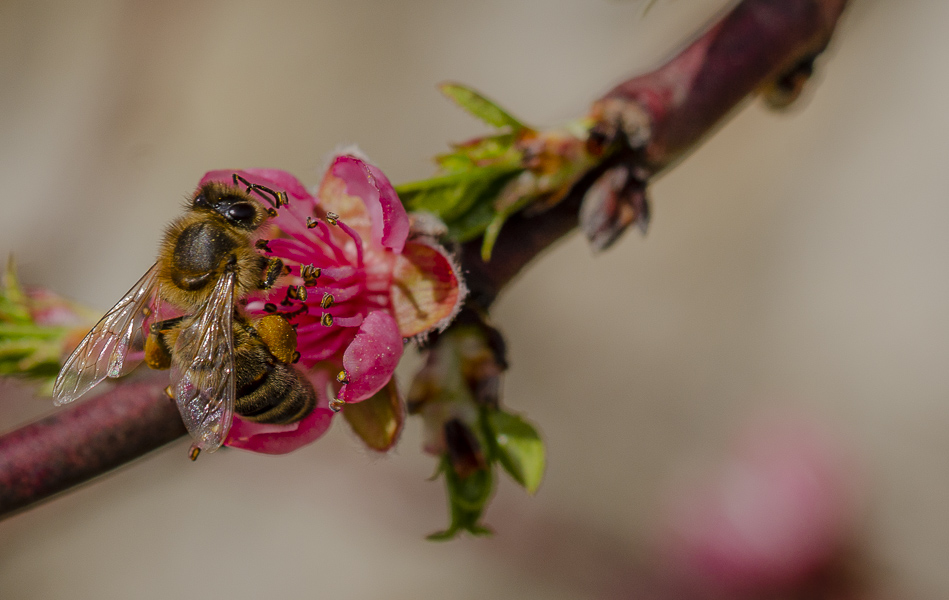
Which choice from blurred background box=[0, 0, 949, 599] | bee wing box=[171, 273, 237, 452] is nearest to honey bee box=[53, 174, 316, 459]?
bee wing box=[171, 273, 237, 452]

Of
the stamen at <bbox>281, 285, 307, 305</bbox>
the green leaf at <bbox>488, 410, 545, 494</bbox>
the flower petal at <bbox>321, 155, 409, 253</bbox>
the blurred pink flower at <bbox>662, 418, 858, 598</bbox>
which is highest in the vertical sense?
the flower petal at <bbox>321, 155, 409, 253</bbox>

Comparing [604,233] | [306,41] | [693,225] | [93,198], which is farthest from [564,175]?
[93,198]

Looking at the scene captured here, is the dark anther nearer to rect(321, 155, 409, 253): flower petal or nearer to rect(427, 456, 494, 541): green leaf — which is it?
rect(321, 155, 409, 253): flower petal

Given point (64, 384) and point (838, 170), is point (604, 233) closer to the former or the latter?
point (64, 384)

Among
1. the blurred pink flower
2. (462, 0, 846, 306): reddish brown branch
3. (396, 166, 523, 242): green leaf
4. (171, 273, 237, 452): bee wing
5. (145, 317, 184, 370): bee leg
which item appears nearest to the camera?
(171, 273, 237, 452): bee wing

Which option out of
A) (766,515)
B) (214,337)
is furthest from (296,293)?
(766,515)
